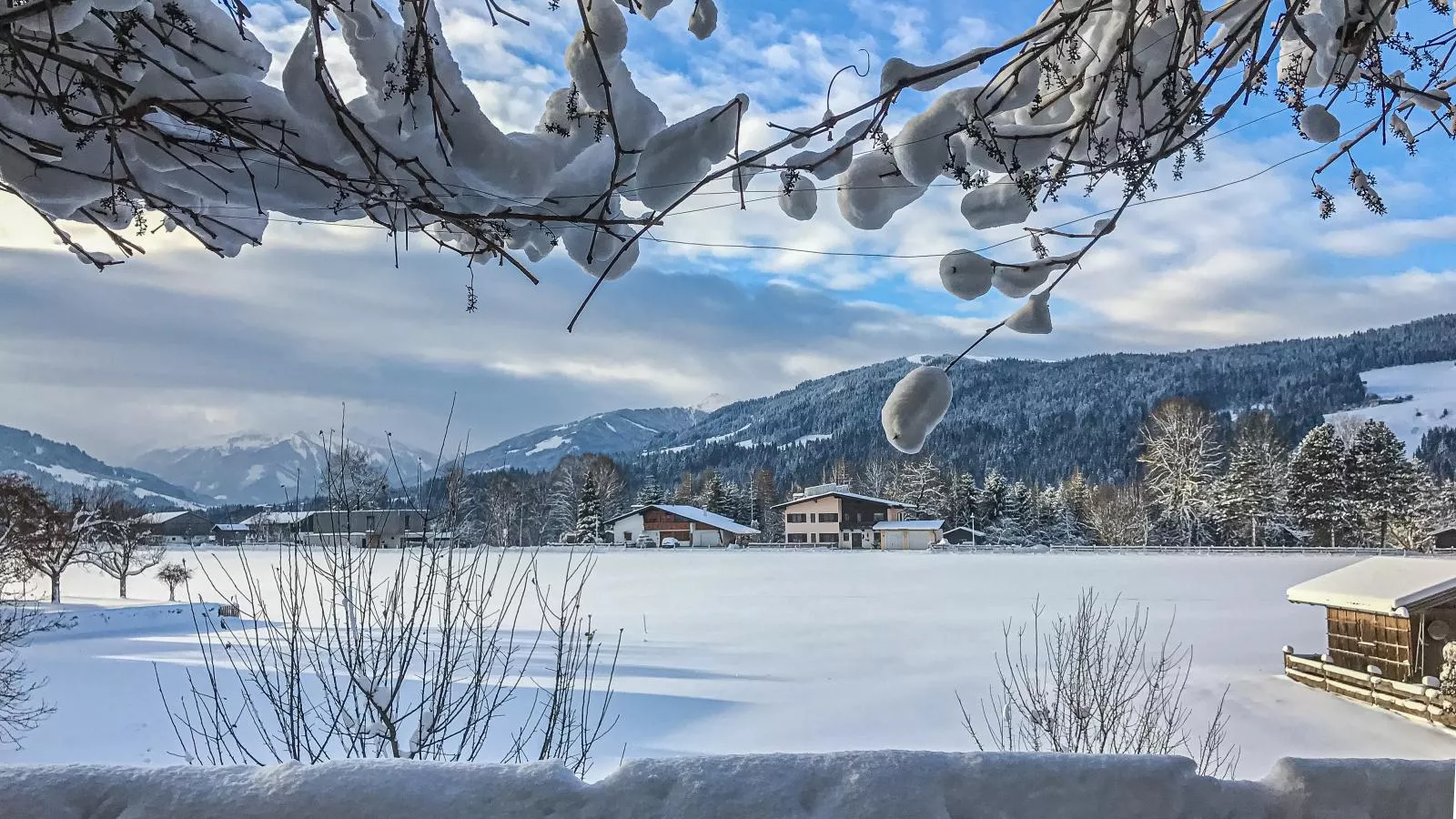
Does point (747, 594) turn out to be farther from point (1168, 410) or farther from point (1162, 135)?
point (1168, 410)

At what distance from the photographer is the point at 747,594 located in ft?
64.7

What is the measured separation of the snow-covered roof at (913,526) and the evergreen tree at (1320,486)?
13555 millimetres

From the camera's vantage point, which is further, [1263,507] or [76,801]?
[1263,507]

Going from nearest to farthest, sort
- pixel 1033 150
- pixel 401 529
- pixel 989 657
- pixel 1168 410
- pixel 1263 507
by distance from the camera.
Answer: pixel 1033 150, pixel 401 529, pixel 989 657, pixel 1263 507, pixel 1168 410

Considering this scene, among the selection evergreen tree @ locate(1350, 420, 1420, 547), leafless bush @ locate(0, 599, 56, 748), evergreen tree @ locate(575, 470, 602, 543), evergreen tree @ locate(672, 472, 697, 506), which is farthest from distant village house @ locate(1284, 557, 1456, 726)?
evergreen tree @ locate(672, 472, 697, 506)

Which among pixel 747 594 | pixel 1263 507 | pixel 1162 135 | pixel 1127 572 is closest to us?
pixel 1162 135

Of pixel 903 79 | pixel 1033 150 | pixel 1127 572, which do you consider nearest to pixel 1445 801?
pixel 1033 150

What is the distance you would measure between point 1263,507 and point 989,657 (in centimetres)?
2749

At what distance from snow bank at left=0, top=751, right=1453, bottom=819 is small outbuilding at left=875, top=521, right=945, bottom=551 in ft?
122

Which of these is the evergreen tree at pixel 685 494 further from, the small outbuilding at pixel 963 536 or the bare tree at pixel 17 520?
the bare tree at pixel 17 520

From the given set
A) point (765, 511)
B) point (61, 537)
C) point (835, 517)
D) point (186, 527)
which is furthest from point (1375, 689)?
point (186, 527)

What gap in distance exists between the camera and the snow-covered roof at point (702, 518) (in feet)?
135

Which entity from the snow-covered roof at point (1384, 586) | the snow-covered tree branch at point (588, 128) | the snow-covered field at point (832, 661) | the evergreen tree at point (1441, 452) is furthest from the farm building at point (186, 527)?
the evergreen tree at point (1441, 452)

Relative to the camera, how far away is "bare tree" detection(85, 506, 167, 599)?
23.3 meters
